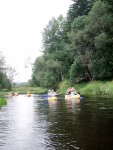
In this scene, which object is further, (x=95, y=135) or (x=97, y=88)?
(x=97, y=88)

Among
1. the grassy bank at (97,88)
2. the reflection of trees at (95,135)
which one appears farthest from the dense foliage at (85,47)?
the reflection of trees at (95,135)

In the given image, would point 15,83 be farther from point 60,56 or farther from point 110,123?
point 110,123

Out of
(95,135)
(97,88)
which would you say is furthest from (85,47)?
(95,135)

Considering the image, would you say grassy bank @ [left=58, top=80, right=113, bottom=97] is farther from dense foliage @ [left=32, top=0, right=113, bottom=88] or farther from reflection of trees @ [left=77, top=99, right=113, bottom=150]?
reflection of trees @ [left=77, top=99, right=113, bottom=150]

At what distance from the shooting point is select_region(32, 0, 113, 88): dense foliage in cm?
5803

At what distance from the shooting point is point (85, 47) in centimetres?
6588

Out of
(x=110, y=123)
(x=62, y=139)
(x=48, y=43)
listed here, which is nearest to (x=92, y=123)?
(x=110, y=123)

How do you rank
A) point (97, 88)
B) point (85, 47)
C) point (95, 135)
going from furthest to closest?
point (85, 47) < point (97, 88) < point (95, 135)

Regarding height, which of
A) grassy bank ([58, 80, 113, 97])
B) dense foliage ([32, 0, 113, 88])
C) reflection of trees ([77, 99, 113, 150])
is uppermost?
dense foliage ([32, 0, 113, 88])

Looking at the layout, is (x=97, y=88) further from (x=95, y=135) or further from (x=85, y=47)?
(x=95, y=135)

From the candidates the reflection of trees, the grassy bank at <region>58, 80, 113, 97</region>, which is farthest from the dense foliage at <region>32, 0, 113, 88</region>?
the reflection of trees

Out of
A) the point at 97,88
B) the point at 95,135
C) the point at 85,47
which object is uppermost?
Answer: the point at 85,47

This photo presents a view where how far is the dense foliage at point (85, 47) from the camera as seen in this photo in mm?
58031

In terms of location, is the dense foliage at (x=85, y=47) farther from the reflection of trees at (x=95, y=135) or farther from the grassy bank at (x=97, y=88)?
the reflection of trees at (x=95, y=135)
